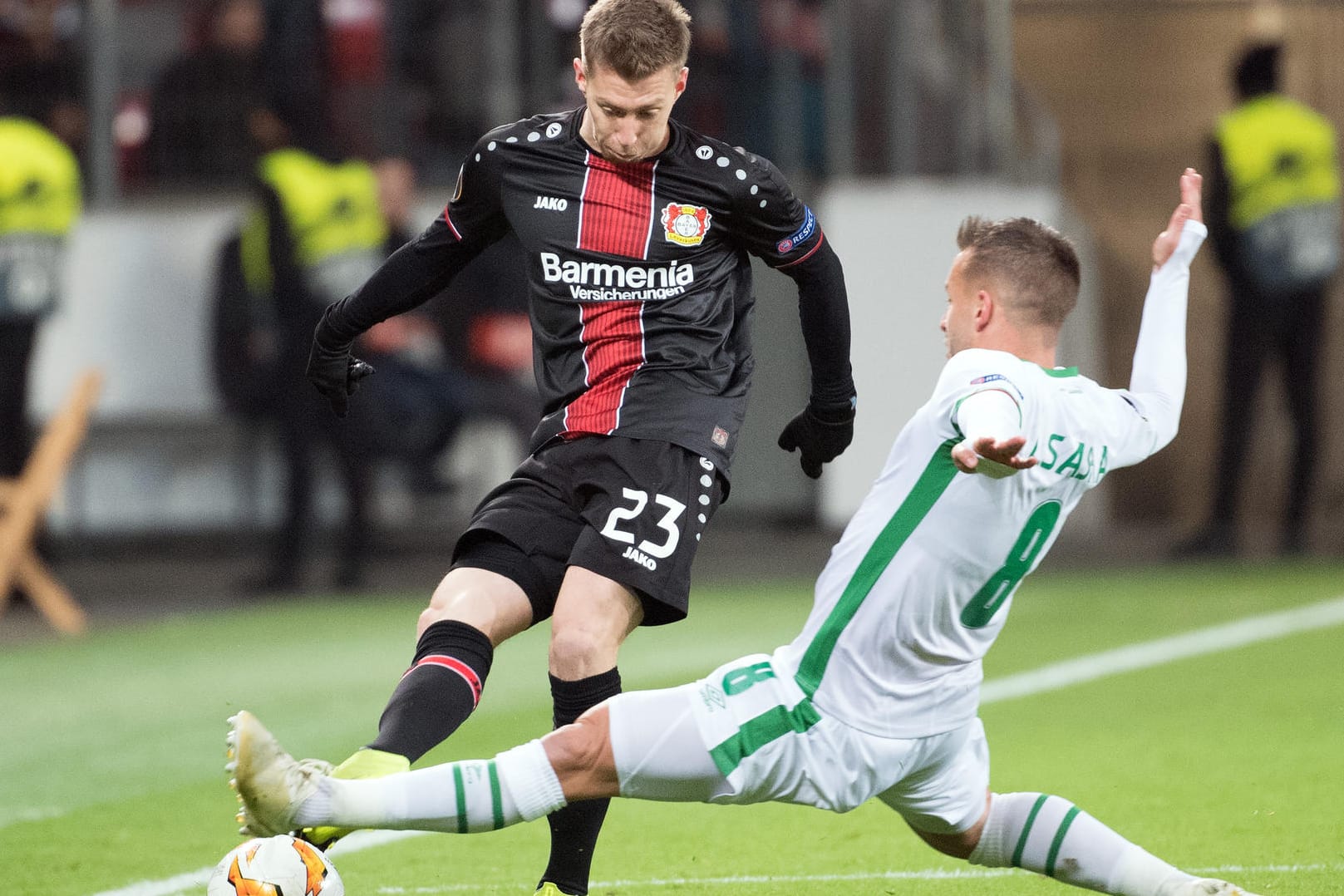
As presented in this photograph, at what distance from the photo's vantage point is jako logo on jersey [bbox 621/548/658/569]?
412 cm

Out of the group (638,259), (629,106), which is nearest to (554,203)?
(638,259)

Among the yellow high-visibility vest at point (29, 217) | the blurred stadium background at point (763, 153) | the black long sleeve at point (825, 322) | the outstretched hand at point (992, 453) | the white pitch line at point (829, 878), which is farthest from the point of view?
the blurred stadium background at point (763, 153)

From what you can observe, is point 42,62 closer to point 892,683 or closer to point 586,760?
point 586,760

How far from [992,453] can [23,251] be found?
25.4 ft

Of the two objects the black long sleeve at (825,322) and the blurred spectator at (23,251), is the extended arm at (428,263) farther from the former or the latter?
the blurred spectator at (23,251)

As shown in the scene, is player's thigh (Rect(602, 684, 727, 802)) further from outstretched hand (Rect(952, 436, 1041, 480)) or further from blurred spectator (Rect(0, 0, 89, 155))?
blurred spectator (Rect(0, 0, 89, 155))

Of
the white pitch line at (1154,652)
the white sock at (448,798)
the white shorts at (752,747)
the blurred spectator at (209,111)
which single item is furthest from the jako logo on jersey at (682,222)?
the blurred spectator at (209,111)

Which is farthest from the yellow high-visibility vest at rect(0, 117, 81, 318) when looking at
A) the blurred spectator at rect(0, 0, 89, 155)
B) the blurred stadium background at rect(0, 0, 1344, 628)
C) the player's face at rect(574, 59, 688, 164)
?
the player's face at rect(574, 59, 688, 164)

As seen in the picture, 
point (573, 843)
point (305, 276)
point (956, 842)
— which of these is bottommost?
point (573, 843)

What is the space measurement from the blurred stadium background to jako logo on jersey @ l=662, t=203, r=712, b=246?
7.37 meters

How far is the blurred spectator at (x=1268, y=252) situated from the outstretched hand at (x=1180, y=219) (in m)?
7.15

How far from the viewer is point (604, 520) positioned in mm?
4164

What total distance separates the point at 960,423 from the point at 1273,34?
10.3 metres

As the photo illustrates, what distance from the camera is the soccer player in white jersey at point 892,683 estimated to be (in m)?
3.65
